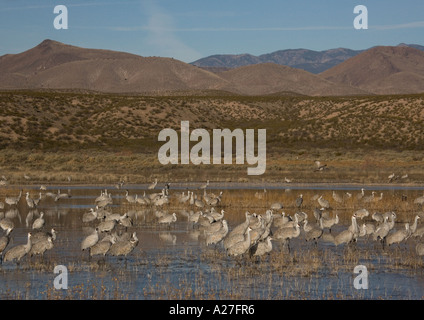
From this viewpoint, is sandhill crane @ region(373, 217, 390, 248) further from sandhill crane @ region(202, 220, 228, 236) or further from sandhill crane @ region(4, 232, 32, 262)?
sandhill crane @ region(4, 232, 32, 262)

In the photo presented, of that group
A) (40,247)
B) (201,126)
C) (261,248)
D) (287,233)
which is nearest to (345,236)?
(287,233)

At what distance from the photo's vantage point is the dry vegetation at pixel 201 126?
58156 millimetres

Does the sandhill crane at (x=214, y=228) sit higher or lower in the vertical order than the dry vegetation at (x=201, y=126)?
lower

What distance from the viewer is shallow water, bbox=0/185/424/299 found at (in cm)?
1647

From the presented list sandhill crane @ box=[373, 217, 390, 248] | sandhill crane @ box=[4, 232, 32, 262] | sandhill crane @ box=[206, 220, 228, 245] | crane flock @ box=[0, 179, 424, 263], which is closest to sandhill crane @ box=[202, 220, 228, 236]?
crane flock @ box=[0, 179, 424, 263]

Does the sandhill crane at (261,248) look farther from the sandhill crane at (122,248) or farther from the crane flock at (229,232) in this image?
the sandhill crane at (122,248)

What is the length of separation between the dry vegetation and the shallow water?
27448 mm

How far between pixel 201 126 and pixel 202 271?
89928 mm

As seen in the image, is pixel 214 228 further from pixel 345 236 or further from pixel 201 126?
pixel 201 126

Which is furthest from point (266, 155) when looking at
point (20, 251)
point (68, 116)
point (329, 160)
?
point (20, 251)

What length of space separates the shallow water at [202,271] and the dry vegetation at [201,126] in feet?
90.1

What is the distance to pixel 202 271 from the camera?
1914 centimetres

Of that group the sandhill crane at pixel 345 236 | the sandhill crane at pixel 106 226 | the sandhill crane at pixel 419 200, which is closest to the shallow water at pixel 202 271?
the sandhill crane at pixel 345 236
